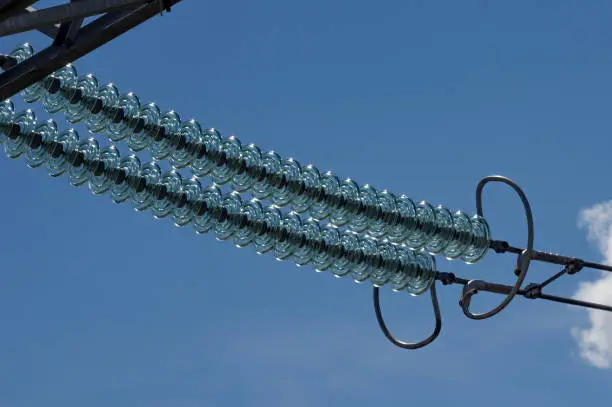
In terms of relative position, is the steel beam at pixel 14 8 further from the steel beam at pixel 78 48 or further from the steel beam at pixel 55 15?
the steel beam at pixel 78 48

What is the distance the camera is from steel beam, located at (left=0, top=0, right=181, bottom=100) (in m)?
10.9

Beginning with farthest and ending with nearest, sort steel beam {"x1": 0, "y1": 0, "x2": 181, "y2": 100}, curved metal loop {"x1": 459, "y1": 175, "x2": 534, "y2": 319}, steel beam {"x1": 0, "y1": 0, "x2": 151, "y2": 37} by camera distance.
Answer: curved metal loop {"x1": 459, "y1": 175, "x2": 534, "y2": 319}
steel beam {"x1": 0, "y1": 0, "x2": 181, "y2": 100}
steel beam {"x1": 0, "y1": 0, "x2": 151, "y2": 37}

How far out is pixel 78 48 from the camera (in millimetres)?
11062

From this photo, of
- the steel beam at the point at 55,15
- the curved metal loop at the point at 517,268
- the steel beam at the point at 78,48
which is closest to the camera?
the steel beam at the point at 55,15

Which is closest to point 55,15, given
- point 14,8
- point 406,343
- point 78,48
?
point 14,8

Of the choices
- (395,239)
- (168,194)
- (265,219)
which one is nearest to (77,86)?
(168,194)

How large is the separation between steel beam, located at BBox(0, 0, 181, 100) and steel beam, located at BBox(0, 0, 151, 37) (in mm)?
328

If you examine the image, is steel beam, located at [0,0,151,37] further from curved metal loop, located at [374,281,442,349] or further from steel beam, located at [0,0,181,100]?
curved metal loop, located at [374,281,442,349]

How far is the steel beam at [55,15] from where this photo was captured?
34.3 ft

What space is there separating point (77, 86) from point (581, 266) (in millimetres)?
6930

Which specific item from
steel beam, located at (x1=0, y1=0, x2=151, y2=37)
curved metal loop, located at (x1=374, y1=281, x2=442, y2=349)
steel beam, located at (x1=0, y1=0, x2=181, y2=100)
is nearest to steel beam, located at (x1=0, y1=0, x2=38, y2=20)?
steel beam, located at (x1=0, y1=0, x2=151, y2=37)

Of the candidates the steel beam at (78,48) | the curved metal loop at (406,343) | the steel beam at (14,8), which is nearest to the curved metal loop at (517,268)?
the curved metal loop at (406,343)

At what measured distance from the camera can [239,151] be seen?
43.6ft

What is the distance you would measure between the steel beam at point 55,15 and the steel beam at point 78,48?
33 centimetres
